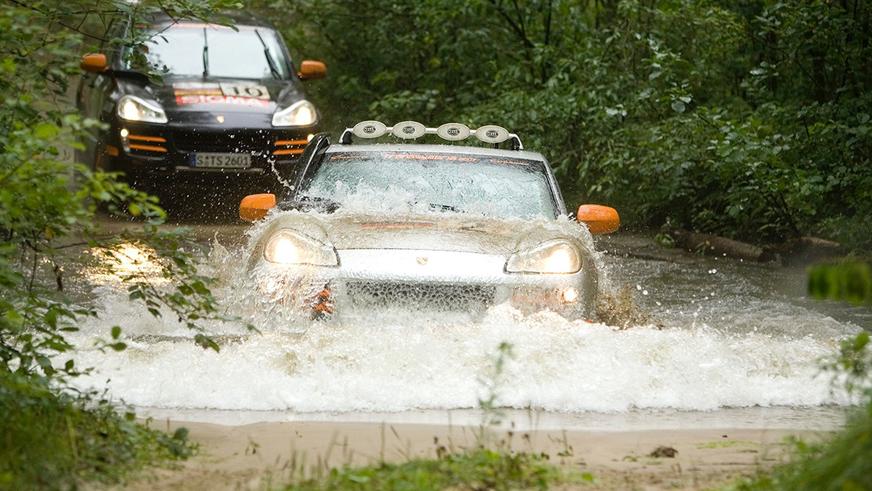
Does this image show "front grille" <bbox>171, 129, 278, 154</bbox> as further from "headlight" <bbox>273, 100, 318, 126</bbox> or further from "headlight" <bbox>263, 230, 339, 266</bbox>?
"headlight" <bbox>263, 230, 339, 266</bbox>

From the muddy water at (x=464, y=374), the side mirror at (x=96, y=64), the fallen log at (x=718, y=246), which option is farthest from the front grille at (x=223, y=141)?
the muddy water at (x=464, y=374)

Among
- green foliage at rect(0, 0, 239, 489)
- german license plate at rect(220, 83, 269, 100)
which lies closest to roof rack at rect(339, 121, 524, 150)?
green foliage at rect(0, 0, 239, 489)

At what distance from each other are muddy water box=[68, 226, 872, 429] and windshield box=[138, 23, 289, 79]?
7032mm

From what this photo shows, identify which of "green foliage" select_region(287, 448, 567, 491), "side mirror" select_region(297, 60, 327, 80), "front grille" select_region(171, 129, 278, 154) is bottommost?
"front grille" select_region(171, 129, 278, 154)

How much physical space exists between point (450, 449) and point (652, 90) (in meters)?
10.5

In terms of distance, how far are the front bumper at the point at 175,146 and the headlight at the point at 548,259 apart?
254 inches

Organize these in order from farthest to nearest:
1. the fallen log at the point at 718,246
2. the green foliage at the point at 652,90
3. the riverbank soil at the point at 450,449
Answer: the fallen log at the point at 718,246
the green foliage at the point at 652,90
the riverbank soil at the point at 450,449

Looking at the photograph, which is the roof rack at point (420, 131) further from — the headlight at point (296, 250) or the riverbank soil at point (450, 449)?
the riverbank soil at point (450, 449)

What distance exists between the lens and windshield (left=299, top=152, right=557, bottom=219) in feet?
27.5

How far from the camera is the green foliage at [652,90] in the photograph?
13.2 meters

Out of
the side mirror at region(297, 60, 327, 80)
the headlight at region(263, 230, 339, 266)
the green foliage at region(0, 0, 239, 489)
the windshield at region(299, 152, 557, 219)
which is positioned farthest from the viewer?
the side mirror at region(297, 60, 327, 80)

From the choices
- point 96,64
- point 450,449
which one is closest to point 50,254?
point 450,449

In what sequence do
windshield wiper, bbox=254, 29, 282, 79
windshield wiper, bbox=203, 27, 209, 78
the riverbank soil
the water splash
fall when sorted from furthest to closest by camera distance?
windshield wiper, bbox=254, 29, 282, 79 < windshield wiper, bbox=203, 27, 209, 78 < the water splash < the riverbank soil

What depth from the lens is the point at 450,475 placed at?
475cm
